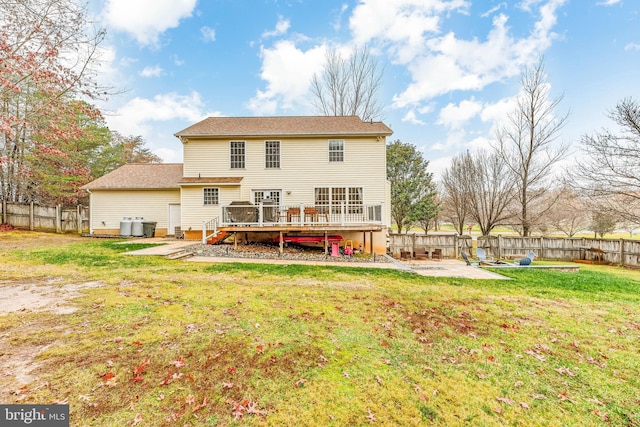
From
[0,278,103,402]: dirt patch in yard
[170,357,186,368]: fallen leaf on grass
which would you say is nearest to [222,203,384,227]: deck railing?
[0,278,103,402]: dirt patch in yard

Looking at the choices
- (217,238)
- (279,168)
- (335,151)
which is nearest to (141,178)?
(217,238)

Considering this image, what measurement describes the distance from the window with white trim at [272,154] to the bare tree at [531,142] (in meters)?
14.8

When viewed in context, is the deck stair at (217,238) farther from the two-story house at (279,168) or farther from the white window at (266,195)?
the white window at (266,195)

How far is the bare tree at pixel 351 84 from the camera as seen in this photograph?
75.4ft

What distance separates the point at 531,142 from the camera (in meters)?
17.2

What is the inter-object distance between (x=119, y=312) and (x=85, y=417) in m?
2.56

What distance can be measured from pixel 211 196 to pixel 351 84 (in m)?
16.8

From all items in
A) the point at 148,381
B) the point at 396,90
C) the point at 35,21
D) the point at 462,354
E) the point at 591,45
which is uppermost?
the point at 396,90

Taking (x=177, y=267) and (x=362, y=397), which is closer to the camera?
(x=362, y=397)

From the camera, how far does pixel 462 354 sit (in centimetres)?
343

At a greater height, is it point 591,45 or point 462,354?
point 591,45

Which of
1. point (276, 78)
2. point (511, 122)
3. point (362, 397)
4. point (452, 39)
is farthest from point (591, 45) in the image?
point (362, 397)

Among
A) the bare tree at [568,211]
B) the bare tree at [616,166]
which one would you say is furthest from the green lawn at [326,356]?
the bare tree at [568,211]

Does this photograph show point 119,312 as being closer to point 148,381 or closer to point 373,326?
point 148,381
